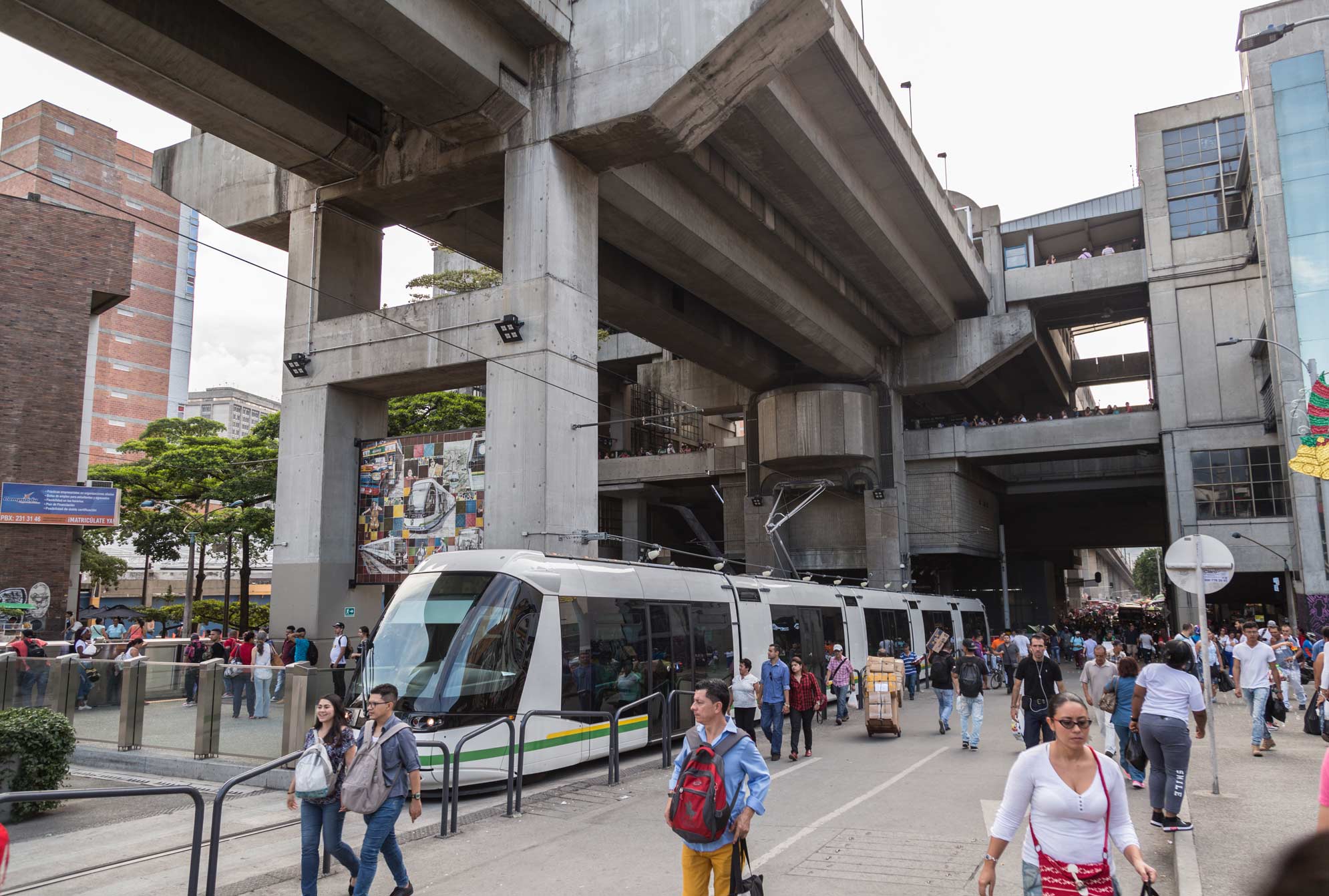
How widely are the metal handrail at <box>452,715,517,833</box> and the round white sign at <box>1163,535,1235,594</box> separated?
7.07 metres

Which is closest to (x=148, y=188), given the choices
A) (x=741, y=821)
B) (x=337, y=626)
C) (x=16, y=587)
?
(x=16, y=587)

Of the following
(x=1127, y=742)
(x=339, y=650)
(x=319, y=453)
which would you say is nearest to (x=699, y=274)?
(x=319, y=453)

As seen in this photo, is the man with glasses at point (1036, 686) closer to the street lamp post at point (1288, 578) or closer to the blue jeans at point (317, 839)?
the blue jeans at point (317, 839)

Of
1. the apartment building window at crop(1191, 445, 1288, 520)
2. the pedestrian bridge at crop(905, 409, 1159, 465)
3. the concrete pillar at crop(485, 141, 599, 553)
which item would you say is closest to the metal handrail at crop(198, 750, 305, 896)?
the concrete pillar at crop(485, 141, 599, 553)

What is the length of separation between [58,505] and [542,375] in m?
18.0

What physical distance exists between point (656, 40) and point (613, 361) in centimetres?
3087

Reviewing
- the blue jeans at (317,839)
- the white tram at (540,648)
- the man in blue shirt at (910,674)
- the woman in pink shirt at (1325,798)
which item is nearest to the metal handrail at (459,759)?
the white tram at (540,648)

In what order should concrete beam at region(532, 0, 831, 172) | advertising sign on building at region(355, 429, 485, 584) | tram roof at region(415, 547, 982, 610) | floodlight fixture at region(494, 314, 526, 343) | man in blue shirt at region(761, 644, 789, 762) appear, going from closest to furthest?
tram roof at region(415, 547, 982, 610) < man in blue shirt at region(761, 644, 789, 762) < concrete beam at region(532, 0, 831, 172) < floodlight fixture at region(494, 314, 526, 343) < advertising sign on building at region(355, 429, 485, 584)

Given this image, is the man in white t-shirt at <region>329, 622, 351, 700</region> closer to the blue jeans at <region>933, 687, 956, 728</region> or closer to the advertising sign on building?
the advertising sign on building

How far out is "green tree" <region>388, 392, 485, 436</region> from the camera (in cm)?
3744

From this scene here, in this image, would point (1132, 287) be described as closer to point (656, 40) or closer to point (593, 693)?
point (656, 40)

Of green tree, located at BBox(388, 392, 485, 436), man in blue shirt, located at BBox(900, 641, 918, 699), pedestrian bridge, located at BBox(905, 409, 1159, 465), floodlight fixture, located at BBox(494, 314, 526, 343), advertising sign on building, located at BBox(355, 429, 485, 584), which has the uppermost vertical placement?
green tree, located at BBox(388, 392, 485, 436)

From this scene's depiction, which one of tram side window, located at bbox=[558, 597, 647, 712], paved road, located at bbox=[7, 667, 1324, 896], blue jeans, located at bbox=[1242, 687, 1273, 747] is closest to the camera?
paved road, located at bbox=[7, 667, 1324, 896]

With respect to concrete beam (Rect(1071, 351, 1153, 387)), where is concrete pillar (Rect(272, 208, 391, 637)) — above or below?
below
